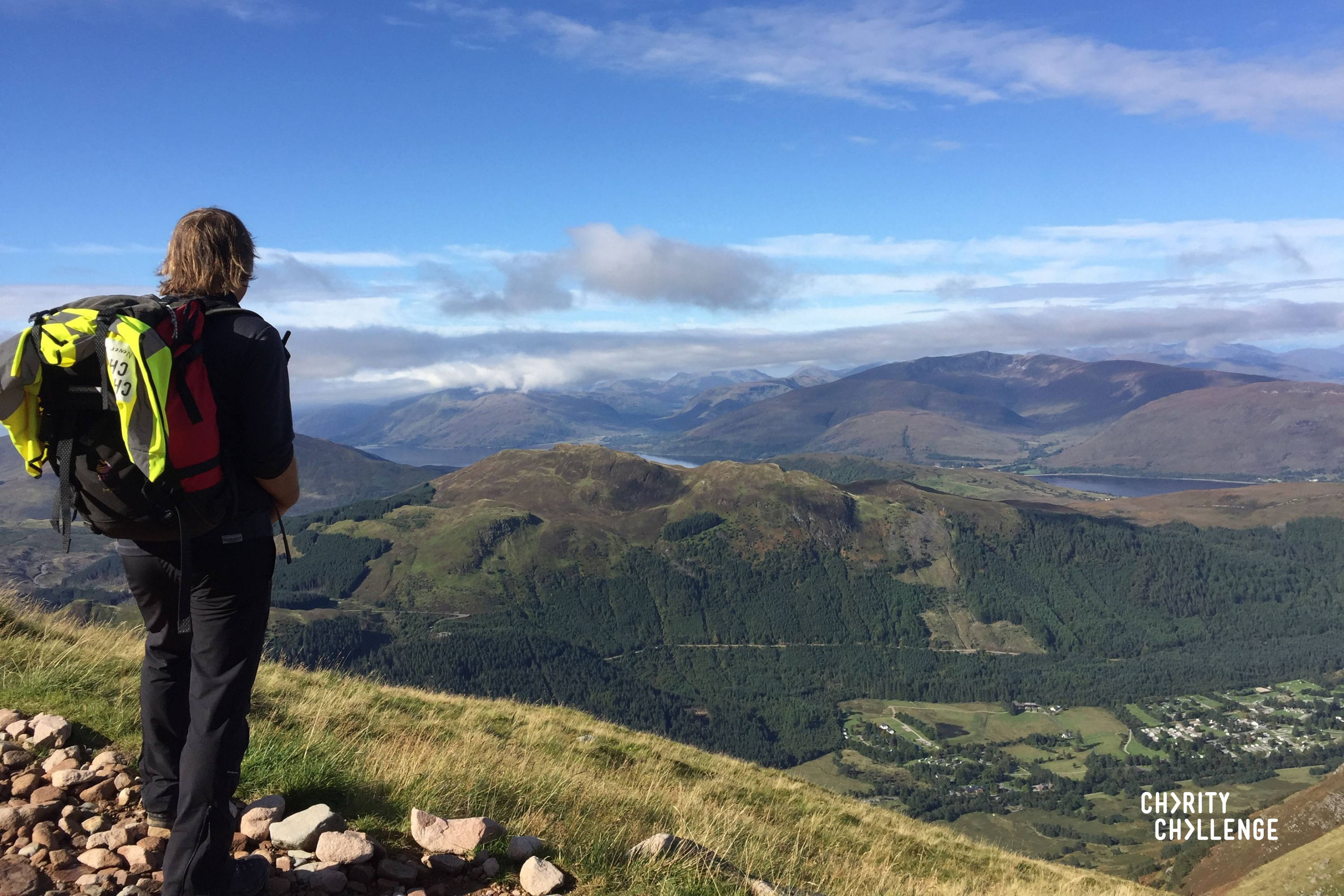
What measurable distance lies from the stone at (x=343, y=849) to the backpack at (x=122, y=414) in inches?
94.6

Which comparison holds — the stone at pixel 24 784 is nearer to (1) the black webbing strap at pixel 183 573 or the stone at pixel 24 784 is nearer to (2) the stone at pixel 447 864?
(1) the black webbing strap at pixel 183 573

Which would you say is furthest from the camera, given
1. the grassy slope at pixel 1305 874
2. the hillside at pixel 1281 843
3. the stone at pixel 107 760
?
the hillside at pixel 1281 843

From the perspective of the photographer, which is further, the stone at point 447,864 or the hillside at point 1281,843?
the hillside at point 1281,843

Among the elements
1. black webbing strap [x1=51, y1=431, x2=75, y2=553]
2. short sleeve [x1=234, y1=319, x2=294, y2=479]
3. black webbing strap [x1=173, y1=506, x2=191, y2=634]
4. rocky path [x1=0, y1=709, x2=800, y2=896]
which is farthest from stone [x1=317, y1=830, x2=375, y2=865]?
black webbing strap [x1=51, y1=431, x2=75, y2=553]

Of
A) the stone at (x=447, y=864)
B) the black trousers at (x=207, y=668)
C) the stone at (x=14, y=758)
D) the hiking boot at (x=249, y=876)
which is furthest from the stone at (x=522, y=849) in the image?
the stone at (x=14, y=758)

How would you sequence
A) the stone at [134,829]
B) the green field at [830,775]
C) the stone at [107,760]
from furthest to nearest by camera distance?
the green field at [830,775]
the stone at [107,760]
the stone at [134,829]

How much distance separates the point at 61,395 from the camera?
173 inches

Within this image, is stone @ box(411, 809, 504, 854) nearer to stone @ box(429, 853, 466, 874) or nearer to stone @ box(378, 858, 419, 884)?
stone @ box(429, 853, 466, 874)

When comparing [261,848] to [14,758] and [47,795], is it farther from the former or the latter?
[14,758]

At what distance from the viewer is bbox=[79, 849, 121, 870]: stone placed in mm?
5184

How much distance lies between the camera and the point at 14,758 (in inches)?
259

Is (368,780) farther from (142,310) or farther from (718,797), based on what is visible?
(718,797)

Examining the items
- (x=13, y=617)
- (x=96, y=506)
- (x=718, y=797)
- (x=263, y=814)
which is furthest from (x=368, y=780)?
(x=718, y=797)

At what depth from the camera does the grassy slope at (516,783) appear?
6887 mm
